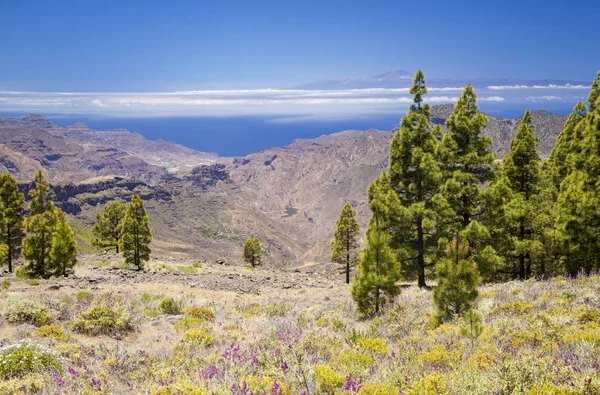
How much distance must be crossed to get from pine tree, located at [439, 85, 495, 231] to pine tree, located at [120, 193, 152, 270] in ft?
95.0

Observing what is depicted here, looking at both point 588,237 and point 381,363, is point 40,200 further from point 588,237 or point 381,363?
point 588,237

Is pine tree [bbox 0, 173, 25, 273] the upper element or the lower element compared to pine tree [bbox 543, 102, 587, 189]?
lower

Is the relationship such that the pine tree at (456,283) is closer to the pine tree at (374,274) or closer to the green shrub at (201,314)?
the pine tree at (374,274)

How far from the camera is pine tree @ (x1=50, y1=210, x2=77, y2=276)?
23.7m

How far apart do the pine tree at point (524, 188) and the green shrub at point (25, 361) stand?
2197 centimetres

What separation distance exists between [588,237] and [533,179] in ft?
23.2

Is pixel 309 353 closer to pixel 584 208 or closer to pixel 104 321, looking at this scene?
pixel 104 321

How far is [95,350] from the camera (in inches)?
328

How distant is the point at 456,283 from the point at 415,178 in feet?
39.0

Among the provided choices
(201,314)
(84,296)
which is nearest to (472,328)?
(201,314)

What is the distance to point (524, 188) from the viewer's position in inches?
988

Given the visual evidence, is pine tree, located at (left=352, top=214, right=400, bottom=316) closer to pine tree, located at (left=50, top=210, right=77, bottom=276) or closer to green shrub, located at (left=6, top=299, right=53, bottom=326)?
green shrub, located at (left=6, top=299, right=53, bottom=326)

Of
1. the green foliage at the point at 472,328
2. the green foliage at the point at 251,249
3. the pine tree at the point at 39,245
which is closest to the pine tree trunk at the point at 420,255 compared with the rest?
the green foliage at the point at 472,328

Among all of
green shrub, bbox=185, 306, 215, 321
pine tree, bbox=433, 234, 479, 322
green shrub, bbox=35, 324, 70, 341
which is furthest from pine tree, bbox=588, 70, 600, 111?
green shrub, bbox=35, 324, 70, 341
